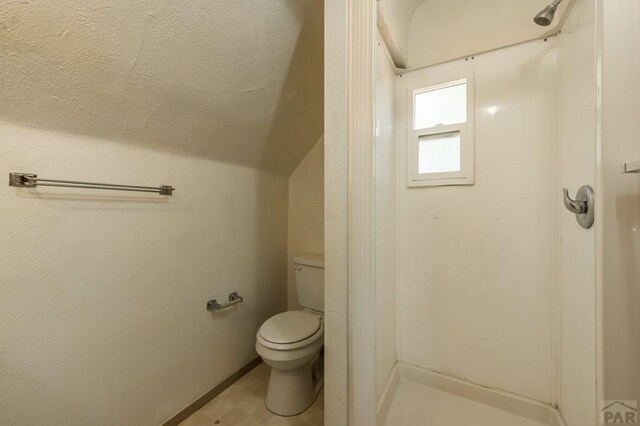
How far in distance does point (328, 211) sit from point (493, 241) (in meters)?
1.06

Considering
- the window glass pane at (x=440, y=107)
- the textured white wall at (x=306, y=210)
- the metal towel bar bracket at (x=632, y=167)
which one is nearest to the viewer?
the metal towel bar bracket at (x=632, y=167)

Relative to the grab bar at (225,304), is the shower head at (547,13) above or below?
above

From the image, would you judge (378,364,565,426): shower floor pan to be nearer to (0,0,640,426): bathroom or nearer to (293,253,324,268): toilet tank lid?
(0,0,640,426): bathroom

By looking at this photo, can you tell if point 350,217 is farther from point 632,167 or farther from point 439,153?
point 439,153

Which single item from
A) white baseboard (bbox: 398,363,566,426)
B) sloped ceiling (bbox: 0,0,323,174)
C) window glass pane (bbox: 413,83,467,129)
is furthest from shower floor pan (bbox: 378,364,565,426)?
sloped ceiling (bbox: 0,0,323,174)

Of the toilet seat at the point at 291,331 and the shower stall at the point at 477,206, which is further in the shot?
the toilet seat at the point at 291,331

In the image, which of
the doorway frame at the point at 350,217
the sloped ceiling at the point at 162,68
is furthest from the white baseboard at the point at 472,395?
the sloped ceiling at the point at 162,68

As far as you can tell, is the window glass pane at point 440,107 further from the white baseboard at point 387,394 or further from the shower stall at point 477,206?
the white baseboard at point 387,394

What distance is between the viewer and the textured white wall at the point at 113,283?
834mm

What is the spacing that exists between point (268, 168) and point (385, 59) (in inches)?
40.9

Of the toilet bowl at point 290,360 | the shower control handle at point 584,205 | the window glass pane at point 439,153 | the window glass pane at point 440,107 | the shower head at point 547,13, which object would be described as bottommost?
the toilet bowl at point 290,360

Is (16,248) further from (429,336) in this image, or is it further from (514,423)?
(514,423)

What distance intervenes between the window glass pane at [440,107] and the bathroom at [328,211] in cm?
1

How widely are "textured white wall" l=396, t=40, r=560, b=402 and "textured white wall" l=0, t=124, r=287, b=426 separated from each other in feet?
3.85
